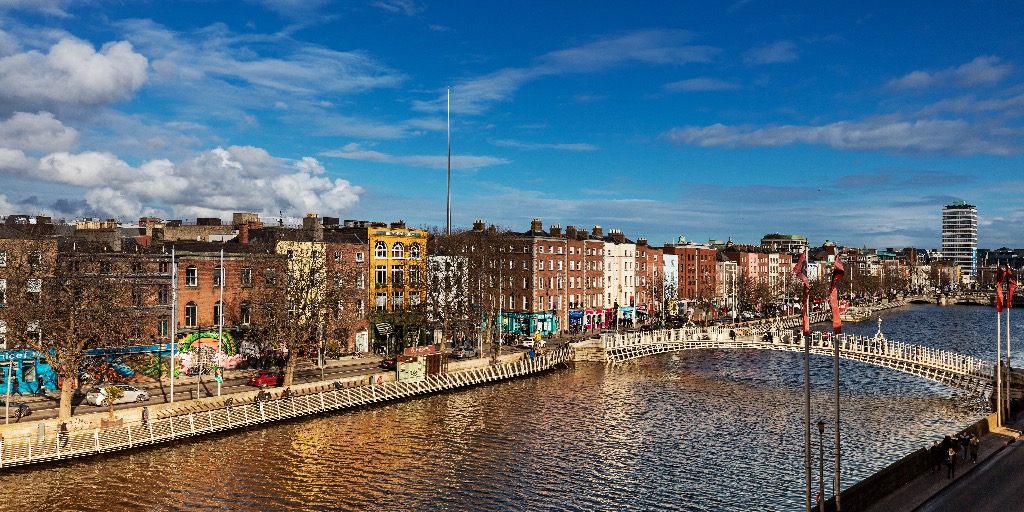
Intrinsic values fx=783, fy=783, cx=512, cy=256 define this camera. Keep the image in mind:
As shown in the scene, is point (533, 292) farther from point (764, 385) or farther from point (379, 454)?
point (379, 454)

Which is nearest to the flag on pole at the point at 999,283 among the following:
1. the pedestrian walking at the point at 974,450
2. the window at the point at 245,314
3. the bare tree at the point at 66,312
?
the pedestrian walking at the point at 974,450

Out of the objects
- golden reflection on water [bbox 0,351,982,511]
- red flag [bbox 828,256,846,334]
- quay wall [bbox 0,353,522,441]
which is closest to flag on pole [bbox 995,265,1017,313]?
golden reflection on water [bbox 0,351,982,511]

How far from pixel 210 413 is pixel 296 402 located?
6984 millimetres

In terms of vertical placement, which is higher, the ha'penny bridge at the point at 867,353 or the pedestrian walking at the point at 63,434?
the ha'penny bridge at the point at 867,353

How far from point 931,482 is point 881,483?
5.13 m

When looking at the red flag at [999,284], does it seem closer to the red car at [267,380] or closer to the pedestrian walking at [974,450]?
the pedestrian walking at [974,450]

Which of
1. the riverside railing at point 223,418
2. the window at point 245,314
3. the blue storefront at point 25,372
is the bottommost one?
the riverside railing at point 223,418

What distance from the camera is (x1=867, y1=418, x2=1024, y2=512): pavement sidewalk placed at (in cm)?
3444

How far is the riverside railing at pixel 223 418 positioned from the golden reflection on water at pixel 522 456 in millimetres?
1013

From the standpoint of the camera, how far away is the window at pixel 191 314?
233 feet

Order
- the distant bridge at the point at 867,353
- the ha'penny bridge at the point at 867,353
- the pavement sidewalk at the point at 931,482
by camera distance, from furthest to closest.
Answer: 1. the distant bridge at the point at 867,353
2. the ha'penny bridge at the point at 867,353
3. the pavement sidewalk at the point at 931,482

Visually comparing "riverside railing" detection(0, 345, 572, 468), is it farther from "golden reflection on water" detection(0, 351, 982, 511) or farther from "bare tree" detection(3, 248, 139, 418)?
"bare tree" detection(3, 248, 139, 418)

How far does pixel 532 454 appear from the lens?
163 ft

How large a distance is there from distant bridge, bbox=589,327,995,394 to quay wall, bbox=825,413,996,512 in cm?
1628
